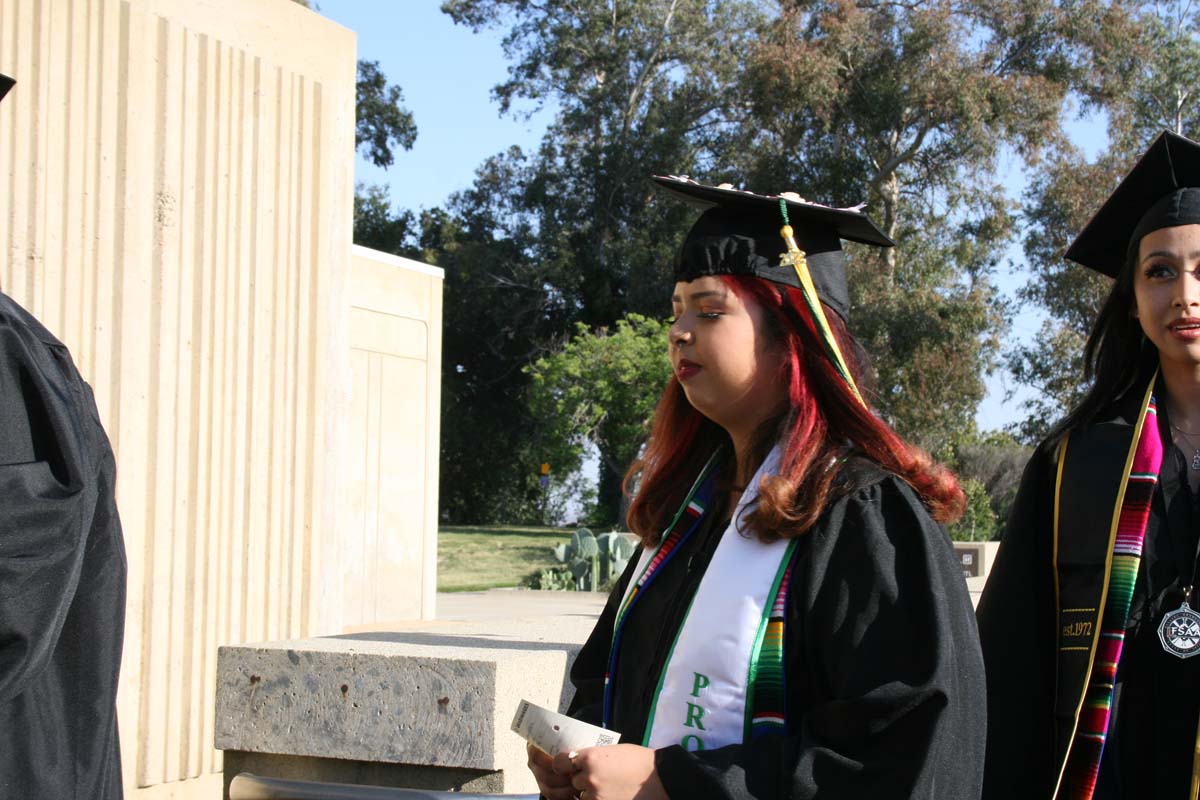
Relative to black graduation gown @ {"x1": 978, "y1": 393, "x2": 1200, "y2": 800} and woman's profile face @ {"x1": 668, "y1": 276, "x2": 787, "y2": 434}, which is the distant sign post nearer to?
black graduation gown @ {"x1": 978, "y1": 393, "x2": 1200, "y2": 800}

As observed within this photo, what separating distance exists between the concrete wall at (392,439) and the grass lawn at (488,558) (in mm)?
8439

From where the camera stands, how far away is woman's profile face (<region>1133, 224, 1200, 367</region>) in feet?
8.71

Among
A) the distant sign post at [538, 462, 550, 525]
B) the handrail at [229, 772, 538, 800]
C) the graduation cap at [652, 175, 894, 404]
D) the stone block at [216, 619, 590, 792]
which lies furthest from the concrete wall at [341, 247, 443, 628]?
the distant sign post at [538, 462, 550, 525]

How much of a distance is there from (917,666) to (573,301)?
115 ft

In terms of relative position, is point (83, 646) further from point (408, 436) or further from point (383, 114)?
point (383, 114)

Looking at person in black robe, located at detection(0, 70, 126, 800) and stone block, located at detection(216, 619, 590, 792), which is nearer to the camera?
person in black robe, located at detection(0, 70, 126, 800)

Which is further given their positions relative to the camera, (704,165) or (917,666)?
(704,165)

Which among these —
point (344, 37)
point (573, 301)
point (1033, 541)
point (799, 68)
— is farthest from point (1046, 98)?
point (1033, 541)

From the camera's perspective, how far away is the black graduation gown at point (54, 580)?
2.07 metres

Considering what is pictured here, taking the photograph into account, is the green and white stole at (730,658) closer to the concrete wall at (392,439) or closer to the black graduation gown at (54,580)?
the black graduation gown at (54,580)

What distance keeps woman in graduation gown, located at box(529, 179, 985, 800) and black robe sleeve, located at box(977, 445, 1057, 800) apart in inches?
26.3

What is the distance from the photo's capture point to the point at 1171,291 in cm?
270

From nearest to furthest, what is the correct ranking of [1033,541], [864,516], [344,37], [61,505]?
[864,516]
[61,505]
[1033,541]
[344,37]

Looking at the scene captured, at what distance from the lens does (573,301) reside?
36.9 metres
